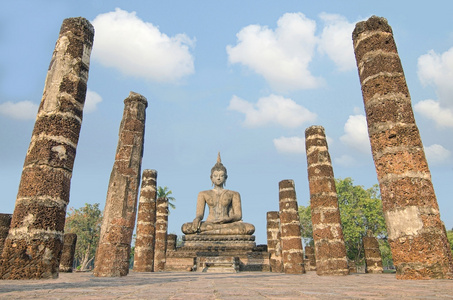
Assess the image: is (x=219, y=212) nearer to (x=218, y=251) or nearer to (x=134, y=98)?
(x=218, y=251)

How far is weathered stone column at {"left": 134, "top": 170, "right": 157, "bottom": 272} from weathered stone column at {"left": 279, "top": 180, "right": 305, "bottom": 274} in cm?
527

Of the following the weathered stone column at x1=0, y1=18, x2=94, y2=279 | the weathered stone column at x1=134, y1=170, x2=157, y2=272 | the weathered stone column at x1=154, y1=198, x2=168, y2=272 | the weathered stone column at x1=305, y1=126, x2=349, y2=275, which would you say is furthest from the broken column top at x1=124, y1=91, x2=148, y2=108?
the weathered stone column at x1=154, y1=198, x2=168, y2=272

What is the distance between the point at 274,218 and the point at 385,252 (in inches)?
789

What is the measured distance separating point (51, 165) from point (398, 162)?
598 cm

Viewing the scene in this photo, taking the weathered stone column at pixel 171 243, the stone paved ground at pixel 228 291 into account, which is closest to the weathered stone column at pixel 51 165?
the stone paved ground at pixel 228 291

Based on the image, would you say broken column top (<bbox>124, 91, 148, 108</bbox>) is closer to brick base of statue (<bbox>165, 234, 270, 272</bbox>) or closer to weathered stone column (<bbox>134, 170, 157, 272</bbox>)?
weathered stone column (<bbox>134, 170, 157, 272</bbox>)

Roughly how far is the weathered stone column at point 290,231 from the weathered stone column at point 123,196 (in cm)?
606

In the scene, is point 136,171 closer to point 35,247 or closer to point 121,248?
point 121,248

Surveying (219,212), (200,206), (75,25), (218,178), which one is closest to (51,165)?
(75,25)

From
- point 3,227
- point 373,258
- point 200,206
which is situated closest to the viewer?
point 3,227

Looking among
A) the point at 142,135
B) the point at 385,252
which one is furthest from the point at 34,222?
the point at 385,252

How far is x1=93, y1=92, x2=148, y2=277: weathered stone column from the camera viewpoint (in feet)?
25.8

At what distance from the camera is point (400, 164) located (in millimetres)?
6062

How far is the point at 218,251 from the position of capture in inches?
609
